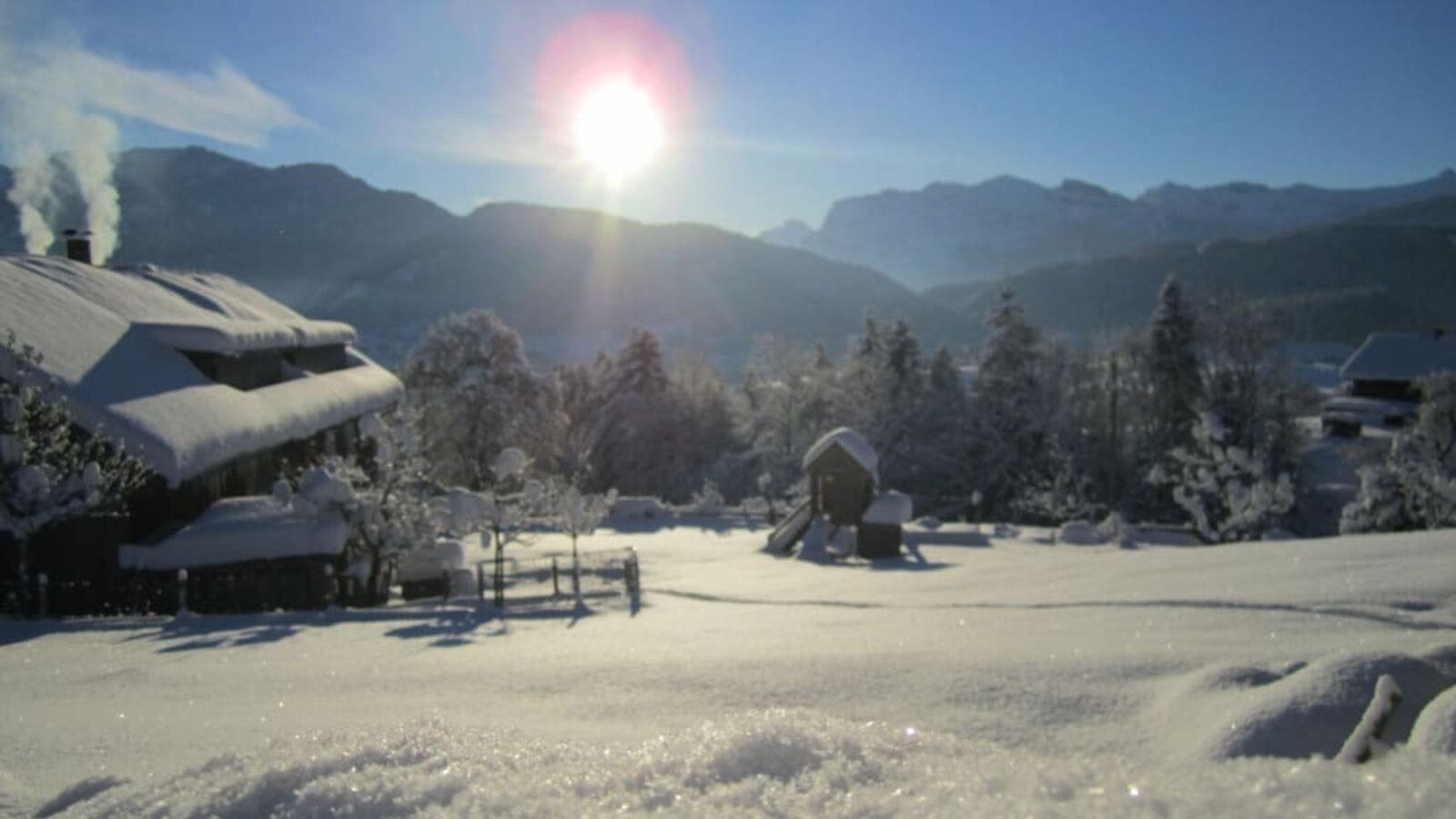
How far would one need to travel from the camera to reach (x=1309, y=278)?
136m

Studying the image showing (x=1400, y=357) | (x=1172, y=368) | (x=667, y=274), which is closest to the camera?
(x=1172, y=368)

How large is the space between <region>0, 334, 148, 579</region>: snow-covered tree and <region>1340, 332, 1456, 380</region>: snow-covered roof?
61931 mm

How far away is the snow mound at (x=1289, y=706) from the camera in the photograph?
206 inches

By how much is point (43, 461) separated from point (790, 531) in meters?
19.2

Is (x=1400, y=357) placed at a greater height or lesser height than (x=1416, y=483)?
greater

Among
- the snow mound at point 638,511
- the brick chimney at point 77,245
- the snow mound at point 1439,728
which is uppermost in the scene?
the brick chimney at point 77,245

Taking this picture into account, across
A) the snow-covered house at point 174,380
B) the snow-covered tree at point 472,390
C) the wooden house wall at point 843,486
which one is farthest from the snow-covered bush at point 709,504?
the snow-covered house at point 174,380

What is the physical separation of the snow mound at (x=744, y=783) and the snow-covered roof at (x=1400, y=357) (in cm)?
5981

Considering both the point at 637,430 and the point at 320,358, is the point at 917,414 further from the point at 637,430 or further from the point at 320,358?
the point at 320,358

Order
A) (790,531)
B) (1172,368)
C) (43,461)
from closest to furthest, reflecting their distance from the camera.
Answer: (43,461) < (790,531) < (1172,368)

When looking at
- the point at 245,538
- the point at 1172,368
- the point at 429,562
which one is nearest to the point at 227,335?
the point at 245,538

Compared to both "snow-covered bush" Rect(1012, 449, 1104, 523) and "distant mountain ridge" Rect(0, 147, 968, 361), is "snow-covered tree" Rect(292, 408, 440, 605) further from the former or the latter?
"distant mountain ridge" Rect(0, 147, 968, 361)

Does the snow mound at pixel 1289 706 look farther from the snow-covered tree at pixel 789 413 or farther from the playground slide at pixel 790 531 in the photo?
the snow-covered tree at pixel 789 413

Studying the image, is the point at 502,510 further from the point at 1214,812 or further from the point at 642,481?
the point at 642,481
